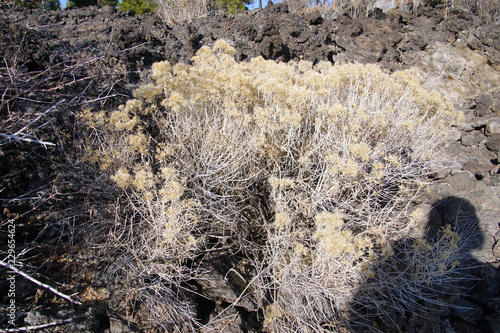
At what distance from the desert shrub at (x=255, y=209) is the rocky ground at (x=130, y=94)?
0.32m

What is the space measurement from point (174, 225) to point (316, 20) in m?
5.78

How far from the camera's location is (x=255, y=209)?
2.82 meters

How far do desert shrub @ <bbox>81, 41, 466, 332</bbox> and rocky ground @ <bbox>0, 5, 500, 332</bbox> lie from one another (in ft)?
→ 1.05

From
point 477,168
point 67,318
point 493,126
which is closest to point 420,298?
point 477,168

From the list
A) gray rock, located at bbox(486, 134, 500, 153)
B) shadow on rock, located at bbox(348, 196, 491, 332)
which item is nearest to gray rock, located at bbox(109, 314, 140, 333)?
shadow on rock, located at bbox(348, 196, 491, 332)

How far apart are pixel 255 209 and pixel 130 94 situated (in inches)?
89.7

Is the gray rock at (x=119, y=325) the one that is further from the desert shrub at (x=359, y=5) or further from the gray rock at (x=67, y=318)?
the desert shrub at (x=359, y=5)

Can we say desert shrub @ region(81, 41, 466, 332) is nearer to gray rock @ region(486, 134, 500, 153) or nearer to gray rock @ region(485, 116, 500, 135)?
gray rock @ region(486, 134, 500, 153)

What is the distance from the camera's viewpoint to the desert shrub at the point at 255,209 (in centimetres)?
223

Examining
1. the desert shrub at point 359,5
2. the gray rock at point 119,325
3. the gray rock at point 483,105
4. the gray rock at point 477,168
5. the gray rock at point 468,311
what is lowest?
the gray rock at point 468,311

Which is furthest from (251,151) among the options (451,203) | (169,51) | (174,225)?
(169,51)

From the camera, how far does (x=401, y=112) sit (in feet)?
11.5

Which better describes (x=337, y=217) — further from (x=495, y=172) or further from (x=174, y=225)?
(x=495, y=172)

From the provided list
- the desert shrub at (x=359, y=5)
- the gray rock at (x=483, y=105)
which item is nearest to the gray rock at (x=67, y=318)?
the gray rock at (x=483, y=105)
